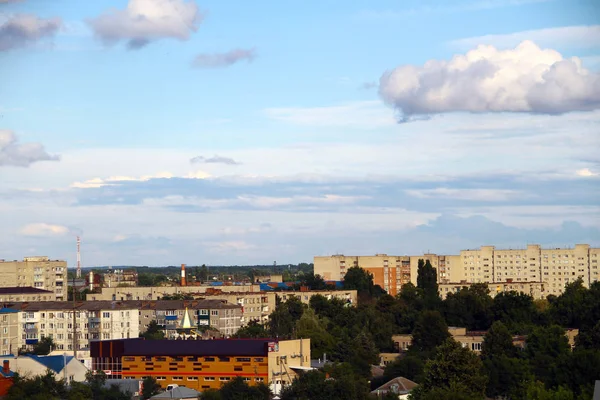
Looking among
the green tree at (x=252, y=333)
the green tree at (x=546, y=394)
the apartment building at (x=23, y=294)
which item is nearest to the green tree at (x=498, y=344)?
the green tree at (x=252, y=333)

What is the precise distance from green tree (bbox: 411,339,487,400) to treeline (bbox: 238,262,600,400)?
0.05 meters

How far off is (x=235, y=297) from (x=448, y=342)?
47728mm

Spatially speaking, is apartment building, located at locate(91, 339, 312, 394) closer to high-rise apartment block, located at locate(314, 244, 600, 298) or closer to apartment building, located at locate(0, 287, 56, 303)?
apartment building, located at locate(0, 287, 56, 303)

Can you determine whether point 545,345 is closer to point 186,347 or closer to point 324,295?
point 186,347

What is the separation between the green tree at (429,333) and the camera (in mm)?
85125

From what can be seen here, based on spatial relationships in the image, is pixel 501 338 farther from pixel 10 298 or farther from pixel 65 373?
pixel 10 298

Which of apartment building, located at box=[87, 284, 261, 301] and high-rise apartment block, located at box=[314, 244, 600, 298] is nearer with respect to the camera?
apartment building, located at box=[87, 284, 261, 301]

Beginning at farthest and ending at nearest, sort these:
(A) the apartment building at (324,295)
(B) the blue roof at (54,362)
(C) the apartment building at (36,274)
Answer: (C) the apartment building at (36,274)
(A) the apartment building at (324,295)
(B) the blue roof at (54,362)

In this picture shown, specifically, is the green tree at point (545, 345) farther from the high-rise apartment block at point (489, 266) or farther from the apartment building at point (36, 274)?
the high-rise apartment block at point (489, 266)

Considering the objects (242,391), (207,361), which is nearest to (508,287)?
(207,361)

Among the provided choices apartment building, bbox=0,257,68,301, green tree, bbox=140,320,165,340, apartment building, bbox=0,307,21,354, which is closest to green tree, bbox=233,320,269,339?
green tree, bbox=140,320,165,340

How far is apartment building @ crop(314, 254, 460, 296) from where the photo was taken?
535ft

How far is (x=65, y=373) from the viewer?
66.9 metres

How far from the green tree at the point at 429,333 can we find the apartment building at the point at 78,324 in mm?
23137
